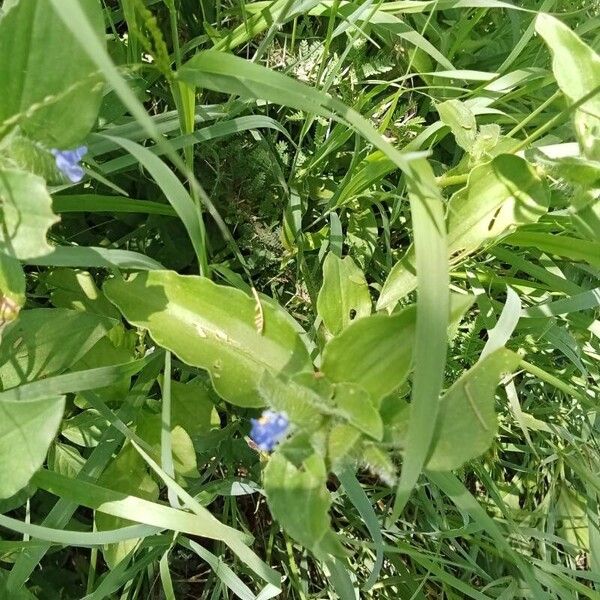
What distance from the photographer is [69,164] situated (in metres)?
0.74

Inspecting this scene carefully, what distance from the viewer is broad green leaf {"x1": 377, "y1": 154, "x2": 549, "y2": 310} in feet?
3.10

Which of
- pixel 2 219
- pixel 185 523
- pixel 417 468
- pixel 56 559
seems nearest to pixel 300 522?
pixel 417 468

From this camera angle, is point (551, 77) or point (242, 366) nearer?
point (242, 366)

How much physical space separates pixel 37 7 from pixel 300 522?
0.56m

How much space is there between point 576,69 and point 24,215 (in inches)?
26.0

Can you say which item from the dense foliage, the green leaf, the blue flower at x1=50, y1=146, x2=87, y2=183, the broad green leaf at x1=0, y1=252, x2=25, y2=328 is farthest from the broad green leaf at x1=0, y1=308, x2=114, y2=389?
the green leaf

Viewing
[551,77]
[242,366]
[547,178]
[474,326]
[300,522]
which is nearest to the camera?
[300,522]

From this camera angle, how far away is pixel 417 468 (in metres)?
0.72

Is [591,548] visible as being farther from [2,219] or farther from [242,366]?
[2,219]

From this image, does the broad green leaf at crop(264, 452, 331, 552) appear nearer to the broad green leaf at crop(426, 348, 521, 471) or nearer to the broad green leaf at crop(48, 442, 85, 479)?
the broad green leaf at crop(426, 348, 521, 471)

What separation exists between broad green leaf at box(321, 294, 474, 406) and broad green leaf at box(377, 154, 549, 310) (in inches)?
8.9

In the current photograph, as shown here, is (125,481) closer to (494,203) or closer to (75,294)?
(75,294)

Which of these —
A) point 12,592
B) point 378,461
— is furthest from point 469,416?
point 12,592

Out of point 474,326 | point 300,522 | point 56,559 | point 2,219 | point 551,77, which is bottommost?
point 56,559
